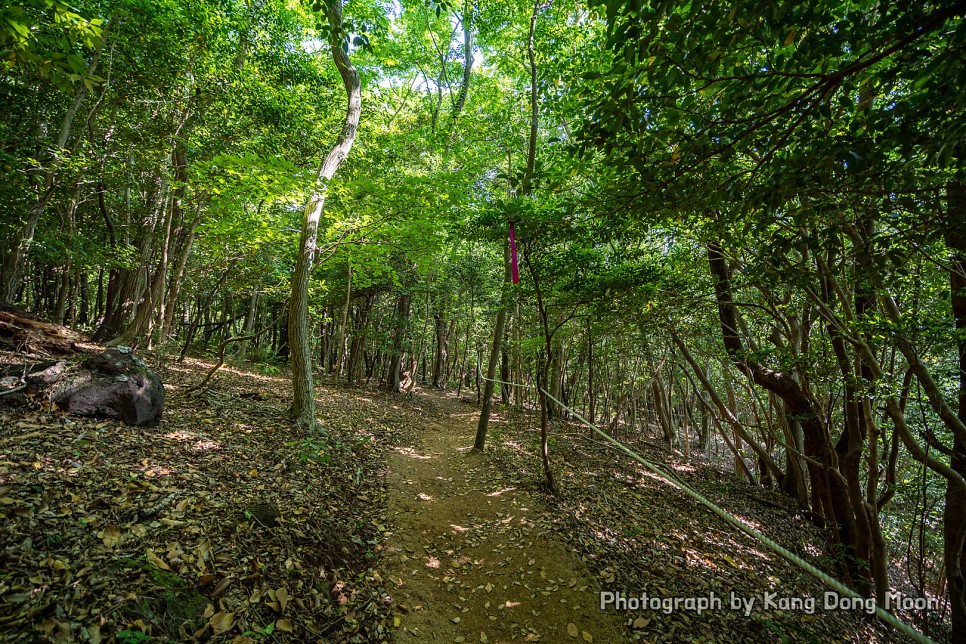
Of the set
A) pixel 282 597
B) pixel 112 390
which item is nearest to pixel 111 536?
pixel 282 597

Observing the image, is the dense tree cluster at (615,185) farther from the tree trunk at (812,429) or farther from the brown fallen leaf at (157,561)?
the brown fallen leaf at (157,561)

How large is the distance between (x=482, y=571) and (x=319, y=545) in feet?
6.39

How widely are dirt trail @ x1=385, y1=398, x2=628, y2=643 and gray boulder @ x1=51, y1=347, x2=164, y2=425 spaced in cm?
356

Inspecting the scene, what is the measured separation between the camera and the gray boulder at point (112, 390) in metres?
4.54

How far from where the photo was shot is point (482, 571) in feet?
14.9

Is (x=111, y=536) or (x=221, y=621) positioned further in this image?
(x=111, y=536)

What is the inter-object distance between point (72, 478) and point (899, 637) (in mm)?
10726

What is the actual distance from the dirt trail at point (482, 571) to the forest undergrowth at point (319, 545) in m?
0.02

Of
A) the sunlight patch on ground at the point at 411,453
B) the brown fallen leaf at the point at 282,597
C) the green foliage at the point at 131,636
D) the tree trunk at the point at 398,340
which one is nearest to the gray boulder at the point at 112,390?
the brown fallen leaf at the point at 282,597

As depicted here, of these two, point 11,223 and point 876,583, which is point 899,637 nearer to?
point 876,583

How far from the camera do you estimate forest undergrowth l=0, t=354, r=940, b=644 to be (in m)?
2.58

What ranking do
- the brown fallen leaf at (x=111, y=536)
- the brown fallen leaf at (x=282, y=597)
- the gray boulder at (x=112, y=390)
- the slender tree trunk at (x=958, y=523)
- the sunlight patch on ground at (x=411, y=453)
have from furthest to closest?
1. the sunlight patch on ground at (x=411, y=453)
2. the gray boulder at (x=112, y=390)
3. the slender tree trunk at (x=958, y=523)
4. the brown fallen leaf at (x=282, y=597)
5. the brown fallen leaf at (x=111, y=536)

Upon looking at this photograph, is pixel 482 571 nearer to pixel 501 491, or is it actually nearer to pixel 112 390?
pixel 501 491

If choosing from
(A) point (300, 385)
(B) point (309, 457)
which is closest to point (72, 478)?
(B) point (309, 457)
